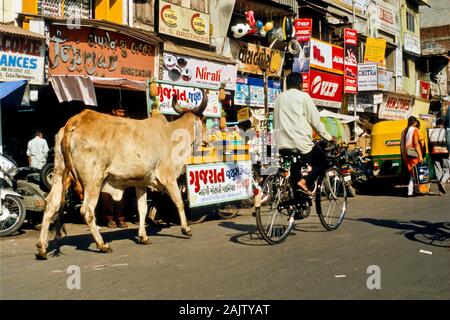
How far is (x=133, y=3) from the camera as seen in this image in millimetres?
16062

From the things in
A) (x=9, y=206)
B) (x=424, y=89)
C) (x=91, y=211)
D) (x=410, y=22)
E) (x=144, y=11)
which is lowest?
(x=9, y=206)

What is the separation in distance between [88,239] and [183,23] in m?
11.1

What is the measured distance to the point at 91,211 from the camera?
6.97 metres

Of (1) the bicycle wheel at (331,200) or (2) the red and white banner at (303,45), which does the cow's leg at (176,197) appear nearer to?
(1) the bicycle wheel at (331,200)

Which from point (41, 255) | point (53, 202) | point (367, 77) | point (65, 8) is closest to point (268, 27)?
point (65, 8)

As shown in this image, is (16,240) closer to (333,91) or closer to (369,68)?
(333,91)

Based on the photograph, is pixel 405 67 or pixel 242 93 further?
pixel 405 67

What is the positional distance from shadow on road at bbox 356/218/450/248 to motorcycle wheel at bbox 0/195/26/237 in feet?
19.7

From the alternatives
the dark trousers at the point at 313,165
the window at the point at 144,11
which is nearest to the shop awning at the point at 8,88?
the dark trousers at the point at 313,165

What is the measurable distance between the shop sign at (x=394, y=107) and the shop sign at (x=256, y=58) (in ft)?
38.4

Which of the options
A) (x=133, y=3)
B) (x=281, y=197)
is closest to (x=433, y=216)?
(x=281, y=197)

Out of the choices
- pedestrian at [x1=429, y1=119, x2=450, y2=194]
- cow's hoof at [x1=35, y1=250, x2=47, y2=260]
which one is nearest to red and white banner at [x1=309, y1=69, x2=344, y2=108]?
pedestrian at [x1=429, y1=119, x2=450, y2=194]

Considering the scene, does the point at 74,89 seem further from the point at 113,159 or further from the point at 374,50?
the point at 374,50

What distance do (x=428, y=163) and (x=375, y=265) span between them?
10230 millimetres
